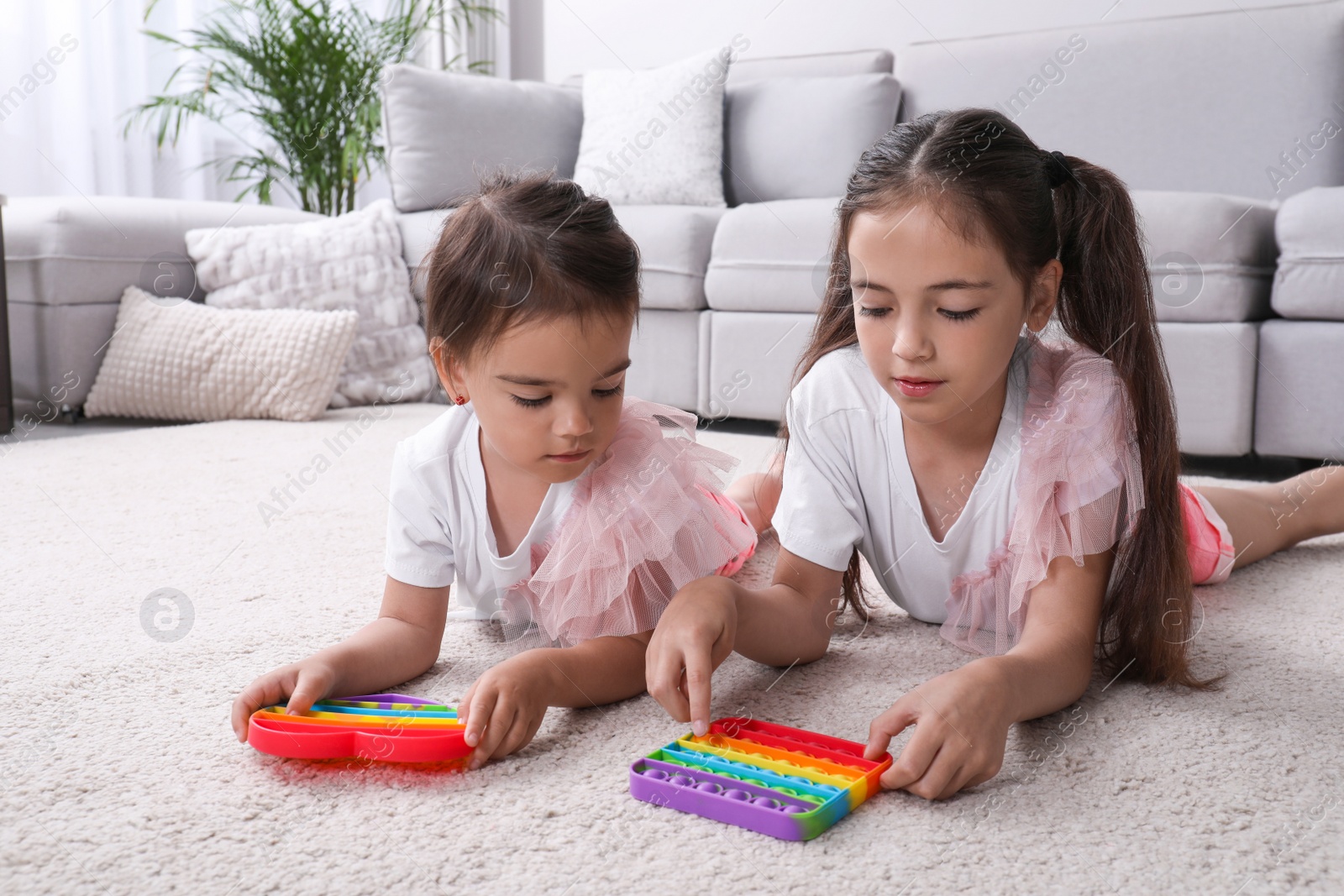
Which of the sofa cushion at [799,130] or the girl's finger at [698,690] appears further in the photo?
the sofa cushion at [799,130]

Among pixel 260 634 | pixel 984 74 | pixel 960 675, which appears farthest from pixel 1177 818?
pixel 984 74

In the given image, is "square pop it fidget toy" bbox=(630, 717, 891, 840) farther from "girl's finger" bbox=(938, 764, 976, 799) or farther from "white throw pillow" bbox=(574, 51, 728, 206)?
"white throw pillow" bbox=(574, 51, 728, 206)

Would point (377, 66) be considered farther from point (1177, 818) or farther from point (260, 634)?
point (1177, 818)

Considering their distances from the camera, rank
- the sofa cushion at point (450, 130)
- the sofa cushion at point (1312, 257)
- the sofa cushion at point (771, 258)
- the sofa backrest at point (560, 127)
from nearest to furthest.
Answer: the sofa cushion at point (1312, 257) → the sofa cushion at point (771, 258) → the sofa backrest at point (560, 127) → the sofa cushion at point (450, 130)

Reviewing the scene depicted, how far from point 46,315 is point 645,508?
5.95 feet

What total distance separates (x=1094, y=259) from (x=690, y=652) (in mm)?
470

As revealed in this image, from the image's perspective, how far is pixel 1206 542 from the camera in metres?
1.10

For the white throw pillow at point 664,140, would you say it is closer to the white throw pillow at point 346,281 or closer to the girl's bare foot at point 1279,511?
the white throw pillow at point 346,281

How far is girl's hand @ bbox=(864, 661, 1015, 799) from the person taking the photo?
2.05 feet

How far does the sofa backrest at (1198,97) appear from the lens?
82.3 inches

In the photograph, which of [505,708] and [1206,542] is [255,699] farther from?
[1206,542]

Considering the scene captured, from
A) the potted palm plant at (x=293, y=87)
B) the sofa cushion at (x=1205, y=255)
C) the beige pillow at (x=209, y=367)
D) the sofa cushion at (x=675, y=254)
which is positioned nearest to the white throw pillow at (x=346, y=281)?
the beige pillow at (x=209, y=367)

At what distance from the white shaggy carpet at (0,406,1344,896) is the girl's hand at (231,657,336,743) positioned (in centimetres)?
2

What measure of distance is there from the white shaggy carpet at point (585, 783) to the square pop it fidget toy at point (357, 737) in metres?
0.01
